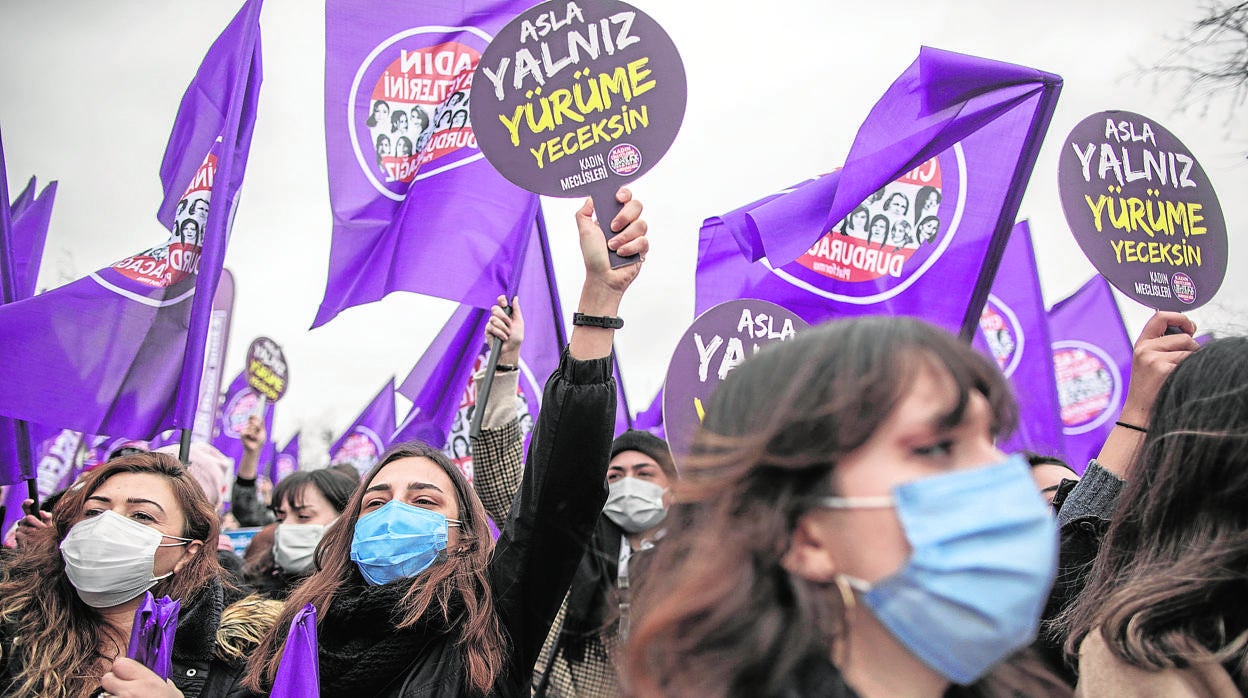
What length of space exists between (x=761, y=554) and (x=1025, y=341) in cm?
516

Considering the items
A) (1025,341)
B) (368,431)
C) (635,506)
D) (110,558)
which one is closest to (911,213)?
(635,506)

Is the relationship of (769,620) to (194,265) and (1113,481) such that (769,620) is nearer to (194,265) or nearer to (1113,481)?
(1113,481)

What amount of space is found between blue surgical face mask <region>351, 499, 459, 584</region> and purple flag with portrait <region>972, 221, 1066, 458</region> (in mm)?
3678

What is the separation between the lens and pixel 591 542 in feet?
11.2

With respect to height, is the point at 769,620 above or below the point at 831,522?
below

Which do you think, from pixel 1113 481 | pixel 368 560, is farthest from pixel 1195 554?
pixel 368 560

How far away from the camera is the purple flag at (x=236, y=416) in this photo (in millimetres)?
9438

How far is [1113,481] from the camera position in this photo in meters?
2.36

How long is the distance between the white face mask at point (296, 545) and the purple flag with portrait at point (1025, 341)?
3807 millimetres

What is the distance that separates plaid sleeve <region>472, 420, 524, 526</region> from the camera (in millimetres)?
3475

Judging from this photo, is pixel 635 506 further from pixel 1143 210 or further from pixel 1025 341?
pixel 1025 341

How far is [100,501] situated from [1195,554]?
131 inches

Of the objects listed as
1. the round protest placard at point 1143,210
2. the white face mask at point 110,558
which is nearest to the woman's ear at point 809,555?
the round protest placard at point 1143,210

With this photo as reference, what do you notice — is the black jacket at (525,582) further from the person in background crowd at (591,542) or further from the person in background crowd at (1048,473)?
the person in background crowd at (1048,473)
